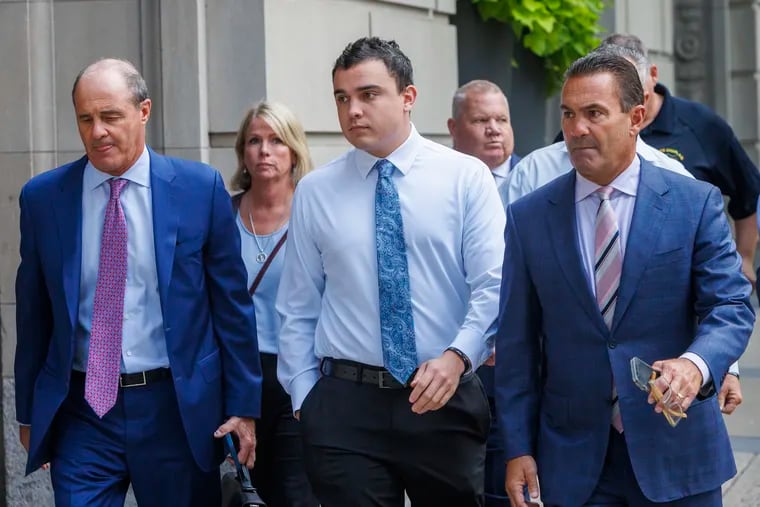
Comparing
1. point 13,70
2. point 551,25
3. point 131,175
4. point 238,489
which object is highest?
point 551,25

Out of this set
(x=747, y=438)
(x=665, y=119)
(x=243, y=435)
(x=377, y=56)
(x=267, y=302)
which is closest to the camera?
(x=377, y=56)

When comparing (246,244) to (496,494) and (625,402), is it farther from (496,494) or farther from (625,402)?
(625,402)

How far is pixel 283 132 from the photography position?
21.4 ft

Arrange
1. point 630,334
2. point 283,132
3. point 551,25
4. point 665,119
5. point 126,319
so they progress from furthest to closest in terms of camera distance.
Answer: point 551,25 < point 665,119 < point 283,132 < point 126,319 < point 630,334

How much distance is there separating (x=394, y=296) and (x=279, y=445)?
1.59 m

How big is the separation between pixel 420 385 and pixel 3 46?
3.78 meters

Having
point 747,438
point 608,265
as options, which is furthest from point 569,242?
point 747,438

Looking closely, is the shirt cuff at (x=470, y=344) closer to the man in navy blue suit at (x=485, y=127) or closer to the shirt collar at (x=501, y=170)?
the man in navy blue suit at (x=485, y=127)

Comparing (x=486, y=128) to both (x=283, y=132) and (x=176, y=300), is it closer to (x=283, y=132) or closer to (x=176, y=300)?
(x=283, y=132)

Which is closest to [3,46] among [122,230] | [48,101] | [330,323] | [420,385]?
[48,101]

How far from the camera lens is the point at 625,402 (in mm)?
4211

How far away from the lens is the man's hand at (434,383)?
15.1ft

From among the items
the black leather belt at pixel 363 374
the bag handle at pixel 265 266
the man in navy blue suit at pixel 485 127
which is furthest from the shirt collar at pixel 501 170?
the black leather belt at pixel 363 374

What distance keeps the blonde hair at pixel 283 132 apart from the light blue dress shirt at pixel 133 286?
1.40 meters
